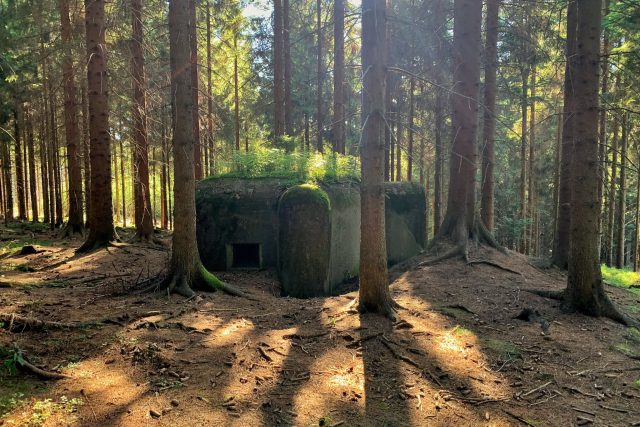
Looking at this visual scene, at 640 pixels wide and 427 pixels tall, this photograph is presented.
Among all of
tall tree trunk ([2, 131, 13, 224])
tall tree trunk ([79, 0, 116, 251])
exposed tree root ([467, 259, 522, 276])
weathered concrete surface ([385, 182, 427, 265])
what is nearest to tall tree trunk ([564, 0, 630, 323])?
exposed tree root ([467, 259, 522, 276])

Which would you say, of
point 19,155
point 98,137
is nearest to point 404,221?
point 98,137

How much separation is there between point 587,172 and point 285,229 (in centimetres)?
538

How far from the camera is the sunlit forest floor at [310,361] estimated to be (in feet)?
12.4

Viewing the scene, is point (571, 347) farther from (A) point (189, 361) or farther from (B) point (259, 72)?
(B) point (259, 72)

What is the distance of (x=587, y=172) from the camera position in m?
6.64

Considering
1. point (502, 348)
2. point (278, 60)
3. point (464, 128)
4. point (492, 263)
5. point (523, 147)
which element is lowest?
point (502, 348)

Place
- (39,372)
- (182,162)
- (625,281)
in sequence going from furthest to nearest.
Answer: (625,281) < (182,162) < (39,372)

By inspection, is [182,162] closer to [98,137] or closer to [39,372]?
[39,372]

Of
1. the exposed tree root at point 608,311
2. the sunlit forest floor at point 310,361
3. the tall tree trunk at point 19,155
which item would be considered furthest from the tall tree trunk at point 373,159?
the tall tree trunk at point 19,155

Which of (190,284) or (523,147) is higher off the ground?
(523,147)

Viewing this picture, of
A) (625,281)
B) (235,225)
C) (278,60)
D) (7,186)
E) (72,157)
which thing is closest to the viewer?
(235,225)

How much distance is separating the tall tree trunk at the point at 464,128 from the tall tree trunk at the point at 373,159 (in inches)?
148

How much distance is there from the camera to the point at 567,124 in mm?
9203

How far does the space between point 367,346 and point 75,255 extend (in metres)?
8.66
